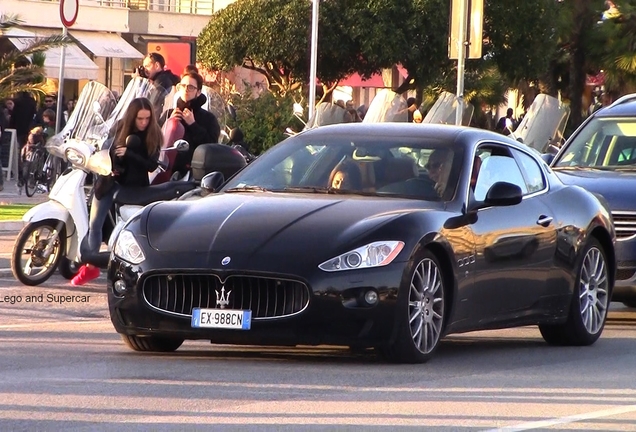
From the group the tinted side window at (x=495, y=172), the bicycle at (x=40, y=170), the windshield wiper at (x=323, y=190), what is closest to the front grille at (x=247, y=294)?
the windshield wiper at (x=323, y=190)

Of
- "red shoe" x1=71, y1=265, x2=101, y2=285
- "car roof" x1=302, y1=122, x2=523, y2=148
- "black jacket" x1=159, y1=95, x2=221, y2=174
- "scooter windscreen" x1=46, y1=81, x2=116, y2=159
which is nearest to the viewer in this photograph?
"car roof" x1=302, y1=122, x2=523, y2=148

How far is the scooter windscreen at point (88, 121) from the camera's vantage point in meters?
15.4

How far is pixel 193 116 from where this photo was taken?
644 inches

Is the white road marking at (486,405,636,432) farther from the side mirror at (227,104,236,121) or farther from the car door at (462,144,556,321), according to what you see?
the side mirror at (227,104,236,121)

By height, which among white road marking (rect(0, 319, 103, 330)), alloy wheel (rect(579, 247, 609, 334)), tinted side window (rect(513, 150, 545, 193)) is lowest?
white road marking (rect(0, 319, 103, 330))

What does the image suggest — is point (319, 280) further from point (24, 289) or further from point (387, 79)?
point (387, 79)

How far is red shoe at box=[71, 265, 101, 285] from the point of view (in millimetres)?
14984

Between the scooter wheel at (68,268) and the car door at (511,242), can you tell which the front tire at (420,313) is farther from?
the scooter wheel at (68,268)

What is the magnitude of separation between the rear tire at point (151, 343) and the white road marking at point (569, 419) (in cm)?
279

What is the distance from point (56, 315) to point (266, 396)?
15.5 ft

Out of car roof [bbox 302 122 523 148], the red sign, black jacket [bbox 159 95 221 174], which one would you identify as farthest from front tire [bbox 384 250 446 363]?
the red sign

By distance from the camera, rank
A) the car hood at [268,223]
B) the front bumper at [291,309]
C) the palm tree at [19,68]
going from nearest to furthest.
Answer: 1. the front bumper at [291,309]
2. the car hood at [268,223]
3. the palm tree at [19,68]

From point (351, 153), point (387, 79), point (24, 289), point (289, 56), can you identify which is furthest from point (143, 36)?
point (351, 153)

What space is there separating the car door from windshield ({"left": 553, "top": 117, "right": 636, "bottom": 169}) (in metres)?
3.43
